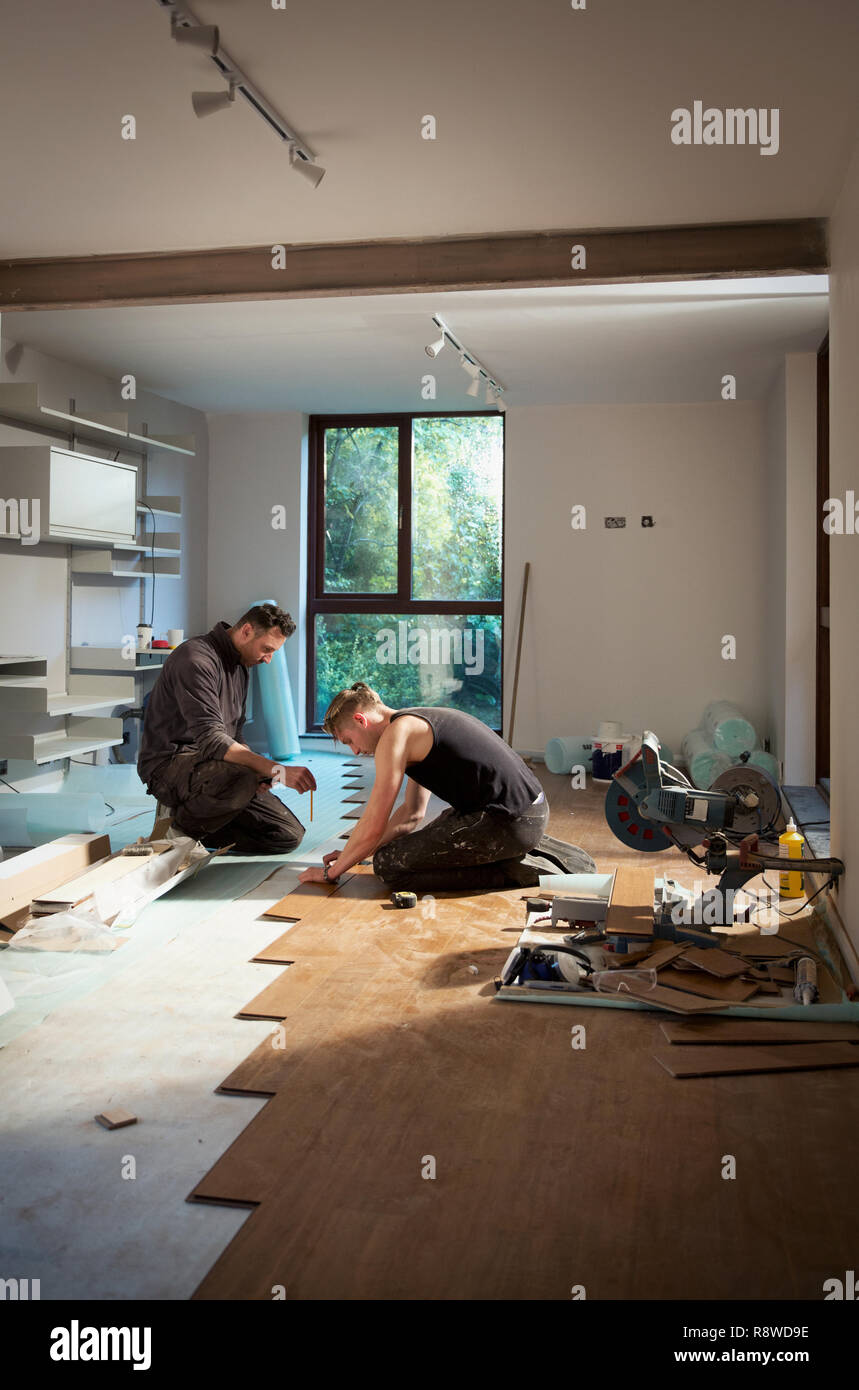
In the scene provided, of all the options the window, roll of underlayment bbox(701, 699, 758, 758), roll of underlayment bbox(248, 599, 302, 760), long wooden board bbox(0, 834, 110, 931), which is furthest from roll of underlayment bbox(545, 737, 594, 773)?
long wooden board bbox(0, 834, 110, 931)

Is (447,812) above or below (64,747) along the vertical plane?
below

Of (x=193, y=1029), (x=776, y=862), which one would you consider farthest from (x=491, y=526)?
(x=193, y=1029)

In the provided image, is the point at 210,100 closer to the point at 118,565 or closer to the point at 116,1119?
the point at 116,1119

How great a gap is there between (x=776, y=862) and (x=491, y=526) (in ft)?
18.5

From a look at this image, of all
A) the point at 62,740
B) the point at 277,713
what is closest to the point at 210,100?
the point at 62,740

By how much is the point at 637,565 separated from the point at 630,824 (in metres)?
4.42

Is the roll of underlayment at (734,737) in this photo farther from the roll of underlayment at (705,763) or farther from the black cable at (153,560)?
the black cable at (153,560)

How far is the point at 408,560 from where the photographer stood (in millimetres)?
8844

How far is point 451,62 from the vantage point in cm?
275

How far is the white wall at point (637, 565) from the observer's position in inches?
314

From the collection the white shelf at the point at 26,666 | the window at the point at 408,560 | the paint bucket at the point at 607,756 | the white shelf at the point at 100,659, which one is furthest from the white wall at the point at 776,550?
the white shelf at the point at 26,666

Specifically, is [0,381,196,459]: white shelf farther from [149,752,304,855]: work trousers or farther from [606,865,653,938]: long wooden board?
[606,865,653,938]: long wooden board

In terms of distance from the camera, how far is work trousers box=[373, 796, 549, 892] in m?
4.21

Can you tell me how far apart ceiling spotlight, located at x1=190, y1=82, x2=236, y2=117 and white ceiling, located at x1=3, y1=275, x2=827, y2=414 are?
2.44 metres
